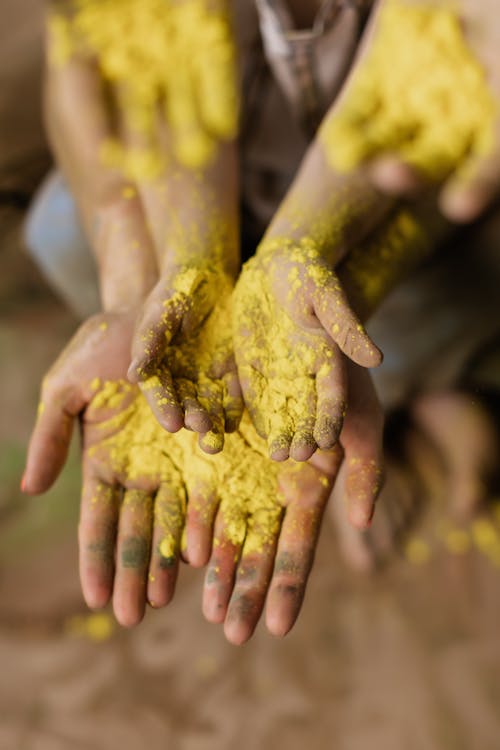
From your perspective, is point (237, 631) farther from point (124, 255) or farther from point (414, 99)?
point (414, 99)

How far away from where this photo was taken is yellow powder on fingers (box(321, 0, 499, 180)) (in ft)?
2.89

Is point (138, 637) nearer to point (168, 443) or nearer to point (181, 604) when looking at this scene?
point (181, 604)

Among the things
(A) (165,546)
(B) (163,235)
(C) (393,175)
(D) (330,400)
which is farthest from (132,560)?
(C) (393,175)

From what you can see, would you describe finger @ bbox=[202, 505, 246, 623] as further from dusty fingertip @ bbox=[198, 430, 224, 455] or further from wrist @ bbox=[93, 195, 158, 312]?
wrist @ bbox=[93, 195, 158, 312]

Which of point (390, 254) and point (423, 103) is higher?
point (423, 103)

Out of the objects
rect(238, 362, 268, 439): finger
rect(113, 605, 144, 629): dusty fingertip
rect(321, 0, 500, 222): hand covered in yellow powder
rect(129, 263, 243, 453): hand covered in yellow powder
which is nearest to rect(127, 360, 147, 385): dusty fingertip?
rect(129, 263, 243, 453): hand covered in yellow powder

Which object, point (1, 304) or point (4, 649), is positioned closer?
point (4, 649)

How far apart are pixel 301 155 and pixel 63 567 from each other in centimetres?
71

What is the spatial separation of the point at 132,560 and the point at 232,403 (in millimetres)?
176

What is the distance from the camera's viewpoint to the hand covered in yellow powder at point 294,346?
63cm

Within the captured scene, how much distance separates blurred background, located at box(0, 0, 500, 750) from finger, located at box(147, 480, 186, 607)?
1.10 feet

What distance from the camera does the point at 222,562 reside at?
698 mm

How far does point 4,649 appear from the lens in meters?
1.07

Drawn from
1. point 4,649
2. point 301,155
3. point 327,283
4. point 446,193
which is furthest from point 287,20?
point 4,649
